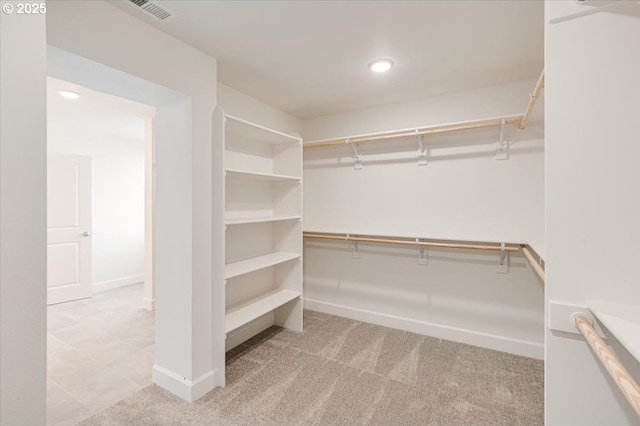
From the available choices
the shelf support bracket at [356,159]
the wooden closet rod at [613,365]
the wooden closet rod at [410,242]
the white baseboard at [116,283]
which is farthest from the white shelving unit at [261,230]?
the white baseboard at [116,283]

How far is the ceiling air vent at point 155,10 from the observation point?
4.96 ft

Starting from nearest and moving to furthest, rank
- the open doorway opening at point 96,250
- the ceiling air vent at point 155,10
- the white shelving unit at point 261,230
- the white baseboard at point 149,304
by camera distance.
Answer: the ceiling air vent at point 155,10, the open doorway opening at point 96,250, the white shelving unit at point 261,230, the white baseboard at point 149,304

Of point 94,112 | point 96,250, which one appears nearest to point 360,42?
point 94,112

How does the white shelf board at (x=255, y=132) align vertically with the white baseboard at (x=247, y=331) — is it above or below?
above

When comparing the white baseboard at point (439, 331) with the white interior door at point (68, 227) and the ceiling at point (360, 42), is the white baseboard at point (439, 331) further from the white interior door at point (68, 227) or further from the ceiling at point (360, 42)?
the white interior door at point (68, 227)

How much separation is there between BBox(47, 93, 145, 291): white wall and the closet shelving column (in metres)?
2.21

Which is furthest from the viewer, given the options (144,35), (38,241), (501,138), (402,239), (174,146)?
(402,239)

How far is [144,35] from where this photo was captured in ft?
5.56

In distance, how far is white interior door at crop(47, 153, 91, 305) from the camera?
12.8 ft

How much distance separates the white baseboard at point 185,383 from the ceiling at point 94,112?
8.31ft

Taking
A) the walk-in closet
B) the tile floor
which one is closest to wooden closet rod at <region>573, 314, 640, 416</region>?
the walk-in closet

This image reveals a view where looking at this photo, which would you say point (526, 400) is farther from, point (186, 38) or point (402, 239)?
point (186, 38)

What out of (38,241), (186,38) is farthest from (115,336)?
(186,38)

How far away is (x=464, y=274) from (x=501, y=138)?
1244 millimetres
